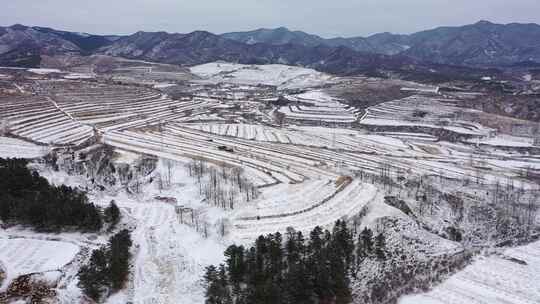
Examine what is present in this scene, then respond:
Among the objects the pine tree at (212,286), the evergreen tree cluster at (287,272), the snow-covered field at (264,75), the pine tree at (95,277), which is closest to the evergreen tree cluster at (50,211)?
the pine tree at (95,277)

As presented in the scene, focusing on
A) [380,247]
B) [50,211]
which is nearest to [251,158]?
A: [380,247]

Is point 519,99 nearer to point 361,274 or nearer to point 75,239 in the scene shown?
point 361,274

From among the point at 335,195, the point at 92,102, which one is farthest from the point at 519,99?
the point at 92,102

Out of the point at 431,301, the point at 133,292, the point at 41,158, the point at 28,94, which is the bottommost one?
the point at 431,301

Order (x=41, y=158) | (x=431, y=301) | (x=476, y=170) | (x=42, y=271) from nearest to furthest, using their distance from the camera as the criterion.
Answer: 1. (x=42, y=271)
2. (x=431, y=301)
3. (x=41, y=158)
4. (x=476, y=170)

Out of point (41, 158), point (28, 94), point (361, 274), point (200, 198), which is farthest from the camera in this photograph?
point (28, 94)

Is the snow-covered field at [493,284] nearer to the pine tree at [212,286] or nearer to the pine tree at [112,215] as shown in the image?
the pine tree at [212,286]
